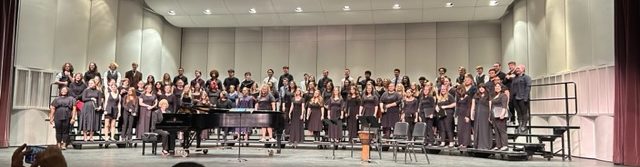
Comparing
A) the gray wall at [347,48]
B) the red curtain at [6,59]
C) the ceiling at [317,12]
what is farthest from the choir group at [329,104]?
the gray wall at [347,48]

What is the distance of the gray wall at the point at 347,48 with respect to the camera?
1600cm

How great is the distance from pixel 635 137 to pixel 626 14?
6.06ft

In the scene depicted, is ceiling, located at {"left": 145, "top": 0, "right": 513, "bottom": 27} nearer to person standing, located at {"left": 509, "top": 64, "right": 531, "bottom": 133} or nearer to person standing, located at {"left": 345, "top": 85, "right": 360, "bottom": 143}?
person standing, located at {"left": 345, "top": 85, "right": 360, "bottom": 143}

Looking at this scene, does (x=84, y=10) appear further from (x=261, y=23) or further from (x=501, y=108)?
(x=501, y=108)

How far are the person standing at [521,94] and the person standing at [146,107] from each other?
7.42 metres

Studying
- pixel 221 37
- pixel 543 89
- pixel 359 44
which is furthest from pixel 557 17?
pixel 221 37

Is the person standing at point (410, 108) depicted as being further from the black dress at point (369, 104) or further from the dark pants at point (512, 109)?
the dark pants at point (512, 109)

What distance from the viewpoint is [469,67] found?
1594 centimetres

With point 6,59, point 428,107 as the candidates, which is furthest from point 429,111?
point 6,59

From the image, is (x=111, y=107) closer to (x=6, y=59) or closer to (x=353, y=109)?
(x=6, y=59)

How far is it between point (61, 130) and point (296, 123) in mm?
4834

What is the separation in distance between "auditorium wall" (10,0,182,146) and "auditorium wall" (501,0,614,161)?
10.5m

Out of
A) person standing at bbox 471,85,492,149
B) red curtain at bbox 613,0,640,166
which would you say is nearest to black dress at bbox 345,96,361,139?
person standing at bbox 471,85,492,149

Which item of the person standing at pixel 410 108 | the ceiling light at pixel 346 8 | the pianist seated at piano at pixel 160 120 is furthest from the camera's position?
the ceiling light at pixel 346 8
